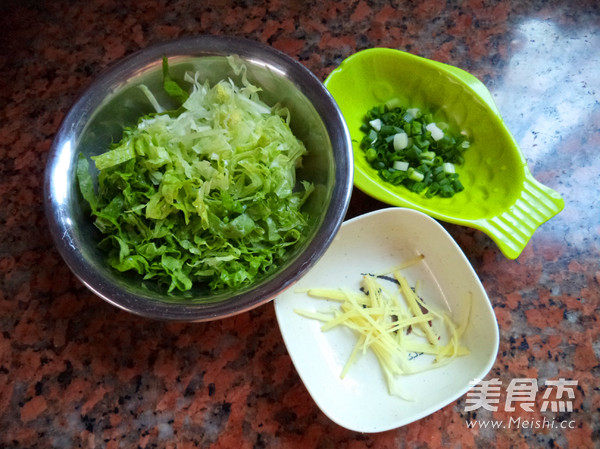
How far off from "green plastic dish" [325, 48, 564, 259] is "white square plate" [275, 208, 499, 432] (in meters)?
0.10

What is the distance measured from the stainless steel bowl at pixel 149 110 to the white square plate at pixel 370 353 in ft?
0.69

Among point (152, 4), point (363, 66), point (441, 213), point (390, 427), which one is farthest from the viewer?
point (152, 4)

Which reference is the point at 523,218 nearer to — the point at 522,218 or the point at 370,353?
the point at 522,218

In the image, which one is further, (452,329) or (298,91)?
(452,329)

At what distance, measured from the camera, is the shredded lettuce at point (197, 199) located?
50.5 inches

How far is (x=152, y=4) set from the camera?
74.6 inches

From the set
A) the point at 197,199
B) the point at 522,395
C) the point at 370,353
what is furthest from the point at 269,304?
the point at 522,395

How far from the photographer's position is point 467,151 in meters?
1.74

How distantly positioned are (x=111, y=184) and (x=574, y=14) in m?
1.85

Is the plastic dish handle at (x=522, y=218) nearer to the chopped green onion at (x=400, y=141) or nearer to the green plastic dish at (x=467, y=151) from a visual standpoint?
the green plastic dish at (x=467, y=151)

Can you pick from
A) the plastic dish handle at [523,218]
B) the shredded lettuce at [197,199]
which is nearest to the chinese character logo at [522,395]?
the plastic dish handle at [523,218]

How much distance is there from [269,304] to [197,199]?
0.45 metres

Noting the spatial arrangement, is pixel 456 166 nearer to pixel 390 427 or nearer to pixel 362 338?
pixel 362 338

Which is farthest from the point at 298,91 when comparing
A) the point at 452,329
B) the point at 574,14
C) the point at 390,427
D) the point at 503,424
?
the point at 574,14
